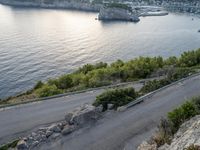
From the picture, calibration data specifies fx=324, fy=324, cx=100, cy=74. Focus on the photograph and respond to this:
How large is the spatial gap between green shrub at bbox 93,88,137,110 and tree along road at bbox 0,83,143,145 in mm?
3790

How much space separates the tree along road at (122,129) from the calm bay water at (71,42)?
35.6m

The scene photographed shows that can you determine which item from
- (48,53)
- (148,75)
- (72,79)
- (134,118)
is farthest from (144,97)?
(48,53)

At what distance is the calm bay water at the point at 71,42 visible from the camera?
73.5m

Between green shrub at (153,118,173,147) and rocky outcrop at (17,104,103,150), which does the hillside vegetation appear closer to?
rocky outcrop at (17,104,103,150)

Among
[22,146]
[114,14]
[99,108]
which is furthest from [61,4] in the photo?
[22,146]

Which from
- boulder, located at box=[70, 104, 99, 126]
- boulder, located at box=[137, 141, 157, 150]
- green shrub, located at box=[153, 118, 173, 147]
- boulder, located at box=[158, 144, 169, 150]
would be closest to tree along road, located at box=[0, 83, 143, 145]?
boulder, located at box=[70, 104, 99, 126]

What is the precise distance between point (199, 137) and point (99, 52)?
242 feet

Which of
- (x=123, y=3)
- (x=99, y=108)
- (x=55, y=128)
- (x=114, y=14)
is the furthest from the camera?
(x=123, y=3)

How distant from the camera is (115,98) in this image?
3139cm

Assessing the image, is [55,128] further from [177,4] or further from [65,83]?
[177,4]

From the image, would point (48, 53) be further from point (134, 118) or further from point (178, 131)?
point (178, 131)

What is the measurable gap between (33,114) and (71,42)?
71024mm

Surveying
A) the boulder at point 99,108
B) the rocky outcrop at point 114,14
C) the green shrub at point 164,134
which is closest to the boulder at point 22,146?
the boulder at point 99,108

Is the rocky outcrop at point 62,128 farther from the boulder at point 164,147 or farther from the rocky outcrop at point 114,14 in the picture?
the rocky outcrop at point 114,14
